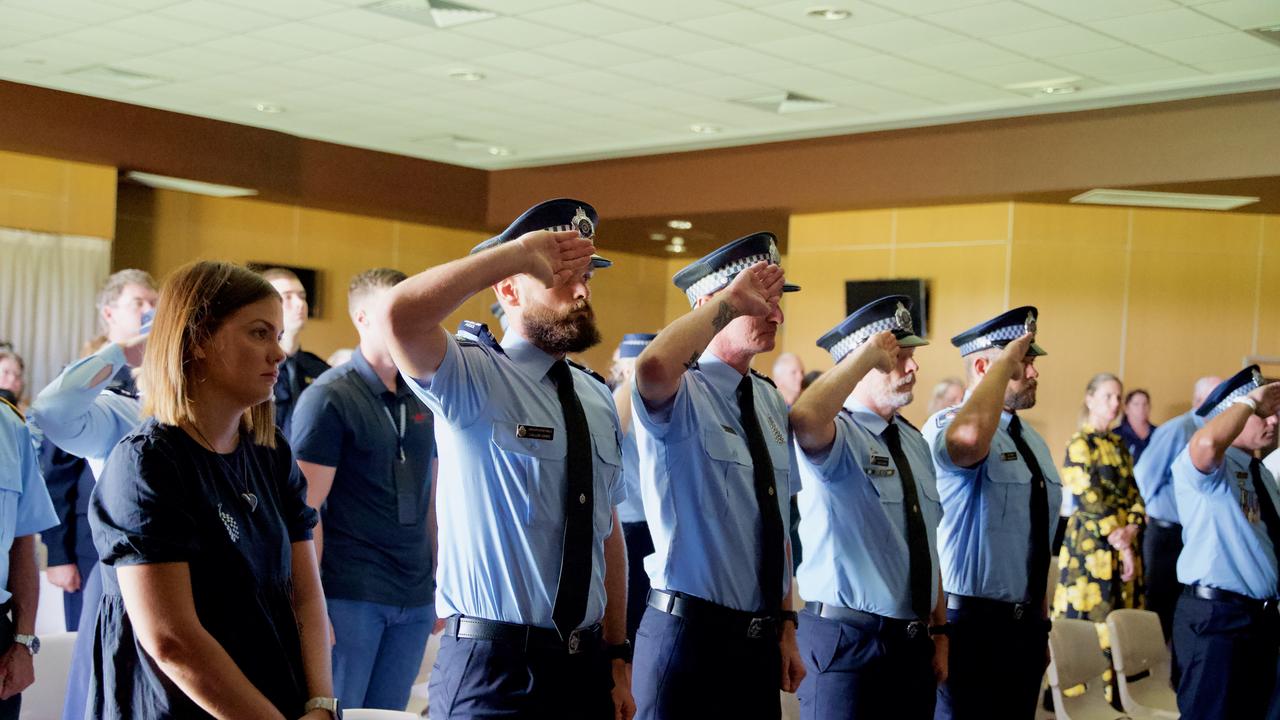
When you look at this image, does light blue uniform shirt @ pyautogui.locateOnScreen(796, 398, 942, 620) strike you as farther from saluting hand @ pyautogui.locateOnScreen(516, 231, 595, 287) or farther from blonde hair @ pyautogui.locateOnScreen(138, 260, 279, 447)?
blonde hair @ pyautogui.locateOnScreen(138, 260, 279, 447)

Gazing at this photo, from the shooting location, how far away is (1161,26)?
263 inches

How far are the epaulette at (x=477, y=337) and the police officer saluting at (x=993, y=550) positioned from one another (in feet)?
6.77

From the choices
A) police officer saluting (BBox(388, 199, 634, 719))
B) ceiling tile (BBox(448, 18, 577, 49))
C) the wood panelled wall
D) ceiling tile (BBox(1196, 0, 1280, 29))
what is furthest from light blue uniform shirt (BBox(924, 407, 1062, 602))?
the wood panelled wall

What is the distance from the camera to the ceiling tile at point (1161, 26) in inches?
255

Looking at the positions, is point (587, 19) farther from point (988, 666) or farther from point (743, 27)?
point (988, 666)

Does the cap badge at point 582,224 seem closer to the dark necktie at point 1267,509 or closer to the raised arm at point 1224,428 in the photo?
the raised arm at point 1224,428

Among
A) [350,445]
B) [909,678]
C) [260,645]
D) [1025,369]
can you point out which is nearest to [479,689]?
[260,645]

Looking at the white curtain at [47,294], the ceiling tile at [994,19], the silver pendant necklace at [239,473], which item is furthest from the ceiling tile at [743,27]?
the white curtain at [47,294]

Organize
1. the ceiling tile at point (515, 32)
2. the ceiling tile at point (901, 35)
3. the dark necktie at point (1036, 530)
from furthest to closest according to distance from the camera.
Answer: the ceiling tile at point (515, 32)
the ceiling tile at point (901, 35)
the dark necktie at point (1036, 530)

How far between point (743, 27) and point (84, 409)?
4.67m

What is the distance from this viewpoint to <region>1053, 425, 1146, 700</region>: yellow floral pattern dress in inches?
267

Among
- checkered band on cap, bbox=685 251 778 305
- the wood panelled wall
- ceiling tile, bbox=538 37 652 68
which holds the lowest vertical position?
checkered band on cap, bbox=685 251 778 305

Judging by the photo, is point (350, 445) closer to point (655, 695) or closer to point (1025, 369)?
point (655, 695)

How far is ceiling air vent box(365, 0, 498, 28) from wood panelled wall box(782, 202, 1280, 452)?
4.77 meters
